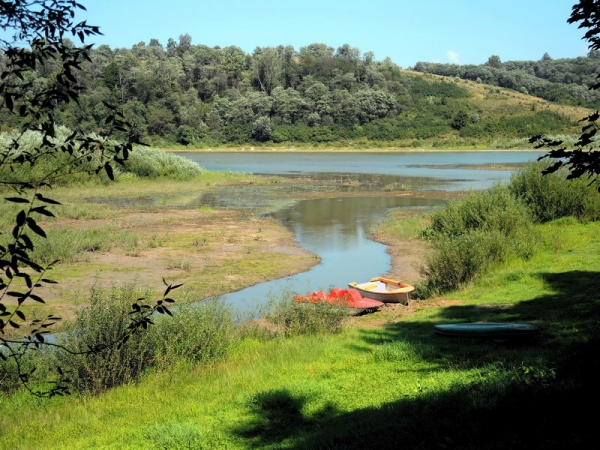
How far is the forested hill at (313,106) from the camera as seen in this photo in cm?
10550

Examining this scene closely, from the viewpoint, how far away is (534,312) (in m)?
10.1

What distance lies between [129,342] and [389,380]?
3.68 meters

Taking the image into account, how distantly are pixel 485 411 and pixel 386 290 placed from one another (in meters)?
9.22

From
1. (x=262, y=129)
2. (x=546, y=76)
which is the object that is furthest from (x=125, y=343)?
(x=546, y=76)

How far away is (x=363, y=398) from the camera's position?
6.90 m

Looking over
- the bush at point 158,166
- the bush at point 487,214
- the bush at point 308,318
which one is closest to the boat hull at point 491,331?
the bush at point 308,318

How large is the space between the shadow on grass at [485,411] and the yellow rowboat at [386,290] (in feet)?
17.3

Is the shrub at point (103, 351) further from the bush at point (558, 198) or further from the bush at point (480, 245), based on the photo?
the bush at point (558, 198)

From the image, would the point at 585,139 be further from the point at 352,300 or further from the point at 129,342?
the point at 352,300

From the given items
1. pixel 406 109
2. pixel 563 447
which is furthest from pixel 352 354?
pixel 406 109

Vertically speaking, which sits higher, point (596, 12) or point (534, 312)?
point (596, 12)

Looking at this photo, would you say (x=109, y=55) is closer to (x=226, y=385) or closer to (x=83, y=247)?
(x=83, y=247)

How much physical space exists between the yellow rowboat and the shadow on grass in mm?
5274

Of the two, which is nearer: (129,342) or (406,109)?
(129,342)
